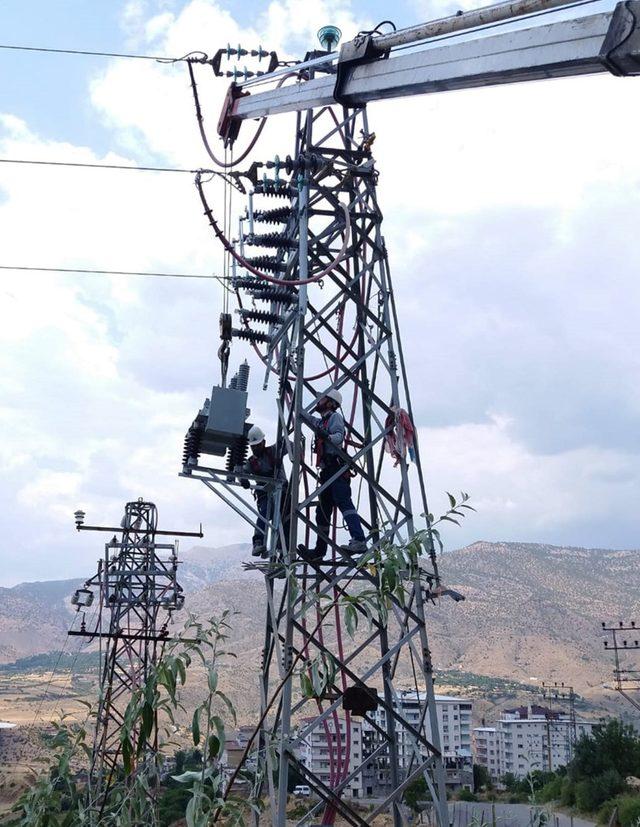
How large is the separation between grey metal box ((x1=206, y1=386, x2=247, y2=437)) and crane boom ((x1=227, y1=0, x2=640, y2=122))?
10.5 feet

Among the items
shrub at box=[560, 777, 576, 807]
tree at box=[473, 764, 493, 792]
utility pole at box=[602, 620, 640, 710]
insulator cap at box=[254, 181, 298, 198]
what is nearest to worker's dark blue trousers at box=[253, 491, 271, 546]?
insulator cap at box=[254, 181, 298, 198]

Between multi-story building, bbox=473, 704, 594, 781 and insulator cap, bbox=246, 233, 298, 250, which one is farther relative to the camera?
multi-story building, bbox=473, 704, 594, 781

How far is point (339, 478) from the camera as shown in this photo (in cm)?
1038

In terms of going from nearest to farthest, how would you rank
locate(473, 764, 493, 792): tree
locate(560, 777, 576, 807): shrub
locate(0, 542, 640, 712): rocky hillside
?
locate(560, 777, 576, 807): shrub < locate(473, 764, 493, 792): tree < locate(0, 542, 640, 712): rocky hillside

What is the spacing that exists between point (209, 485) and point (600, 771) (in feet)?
132

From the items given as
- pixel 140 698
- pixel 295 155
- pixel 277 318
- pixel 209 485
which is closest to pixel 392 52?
pixel 295 155

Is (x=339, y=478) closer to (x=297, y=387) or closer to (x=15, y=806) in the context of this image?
(x=297, y=387)

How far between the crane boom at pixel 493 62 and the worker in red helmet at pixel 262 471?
3.63m

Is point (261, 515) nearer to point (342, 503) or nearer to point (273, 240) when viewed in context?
point (342, 503)

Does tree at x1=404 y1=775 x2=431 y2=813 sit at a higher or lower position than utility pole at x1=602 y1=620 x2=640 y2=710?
lower

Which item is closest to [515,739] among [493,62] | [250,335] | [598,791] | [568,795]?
[568,795]

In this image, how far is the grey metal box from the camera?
11047 millimetres

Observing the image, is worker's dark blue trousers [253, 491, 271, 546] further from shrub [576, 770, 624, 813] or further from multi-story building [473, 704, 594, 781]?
multi-story building [473, 704, 594, 781]

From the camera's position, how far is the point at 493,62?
7.47 metres
